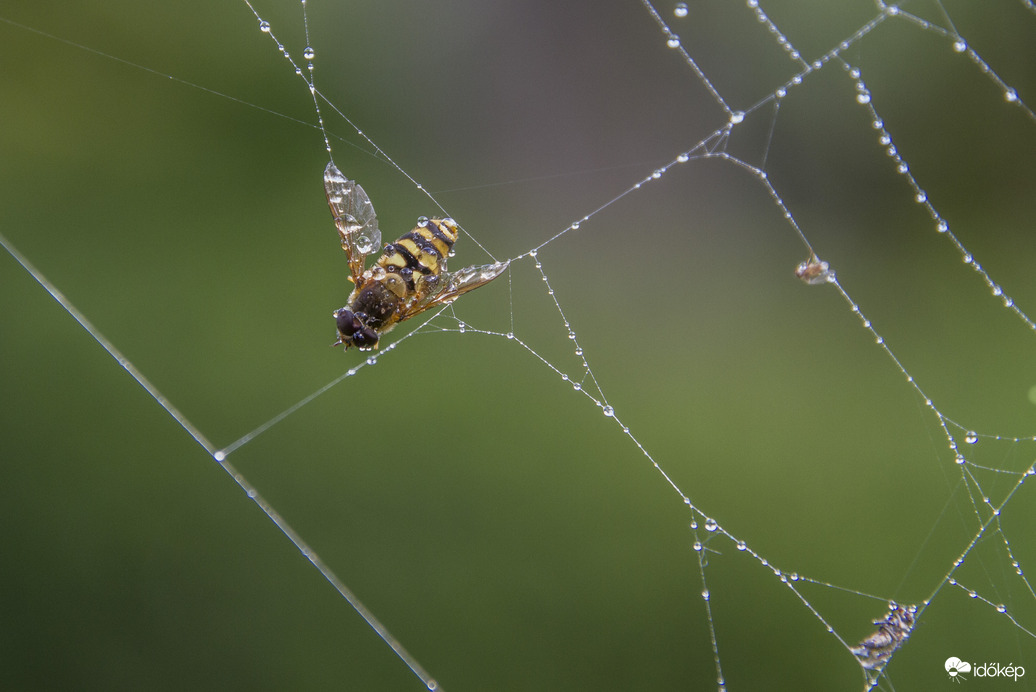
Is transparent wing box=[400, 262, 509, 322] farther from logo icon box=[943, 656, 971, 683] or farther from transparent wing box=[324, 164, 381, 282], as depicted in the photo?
logo icon box=[943, 656, 971, 683]

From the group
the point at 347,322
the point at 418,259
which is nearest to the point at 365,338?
the point at 347,322

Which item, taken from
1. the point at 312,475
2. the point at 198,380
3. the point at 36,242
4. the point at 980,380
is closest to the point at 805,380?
the point at 980,380

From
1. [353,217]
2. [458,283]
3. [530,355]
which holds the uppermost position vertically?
[353,217]

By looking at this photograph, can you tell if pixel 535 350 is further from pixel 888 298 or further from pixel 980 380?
pixel 980 380

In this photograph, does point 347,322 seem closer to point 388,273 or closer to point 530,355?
point 388,273

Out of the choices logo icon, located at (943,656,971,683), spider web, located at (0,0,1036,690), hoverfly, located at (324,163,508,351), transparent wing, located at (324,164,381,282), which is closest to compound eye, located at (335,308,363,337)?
hoverfly, located at (324,163,508,351)
